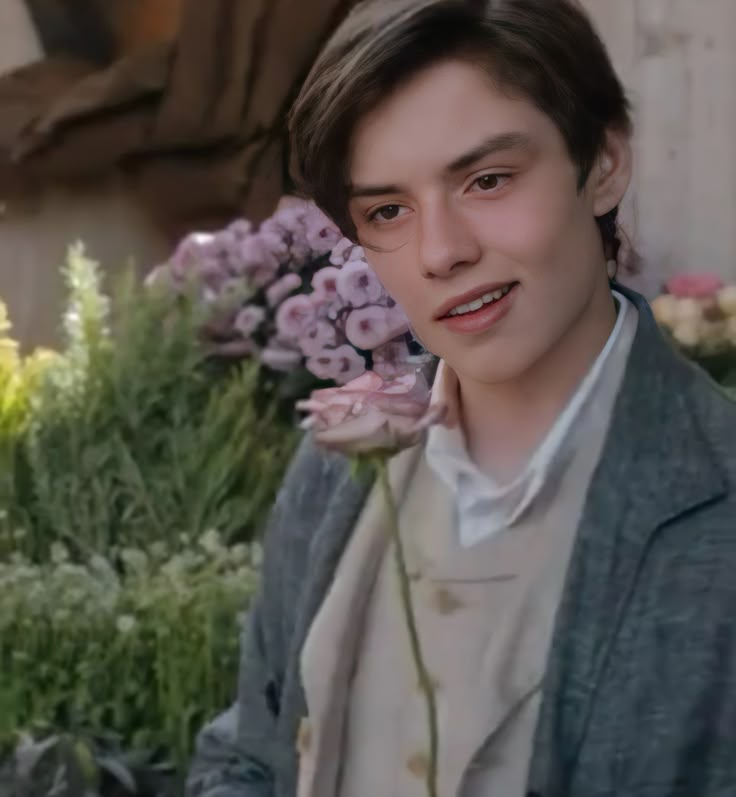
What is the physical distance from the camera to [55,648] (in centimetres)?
127

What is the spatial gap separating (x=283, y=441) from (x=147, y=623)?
26 centimetres

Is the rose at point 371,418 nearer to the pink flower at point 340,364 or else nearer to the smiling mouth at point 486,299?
the smiling mouth at point 486,299

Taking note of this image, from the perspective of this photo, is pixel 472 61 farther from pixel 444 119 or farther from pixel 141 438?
pixel 141 438

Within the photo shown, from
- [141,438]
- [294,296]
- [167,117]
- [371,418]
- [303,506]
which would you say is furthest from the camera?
[167,117]

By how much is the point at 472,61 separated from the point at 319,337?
283 mm

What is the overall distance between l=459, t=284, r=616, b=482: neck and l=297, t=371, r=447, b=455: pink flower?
0.30ft

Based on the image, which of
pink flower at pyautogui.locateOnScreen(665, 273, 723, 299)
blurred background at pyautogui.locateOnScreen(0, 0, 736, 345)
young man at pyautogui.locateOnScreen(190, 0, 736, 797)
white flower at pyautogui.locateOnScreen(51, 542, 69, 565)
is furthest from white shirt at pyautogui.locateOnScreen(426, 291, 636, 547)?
blurred background at pyautogui.locateOnScreen(0, 0, 736, 345)

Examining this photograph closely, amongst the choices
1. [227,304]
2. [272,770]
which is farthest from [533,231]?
[227,304]

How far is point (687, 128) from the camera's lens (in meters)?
1.33

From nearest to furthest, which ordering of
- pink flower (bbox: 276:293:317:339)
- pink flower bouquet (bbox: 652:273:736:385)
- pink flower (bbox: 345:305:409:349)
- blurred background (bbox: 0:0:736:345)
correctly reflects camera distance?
pink flower (bbox: 345:305:409:349)
pink flower (bbox: 276:293:317:339)
pink flower bouquet (bbox: 652:273:736:385)
blurred background (bbox: 0:0:736:345)

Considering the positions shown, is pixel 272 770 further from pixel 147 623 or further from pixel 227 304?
pixel 227 304

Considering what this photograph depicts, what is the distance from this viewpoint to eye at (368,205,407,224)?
24.5 inches

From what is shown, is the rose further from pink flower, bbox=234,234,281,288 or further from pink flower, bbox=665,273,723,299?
pink flower, bbox=665,273,723,299

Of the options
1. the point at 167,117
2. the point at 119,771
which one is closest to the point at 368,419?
the point at 119,771
